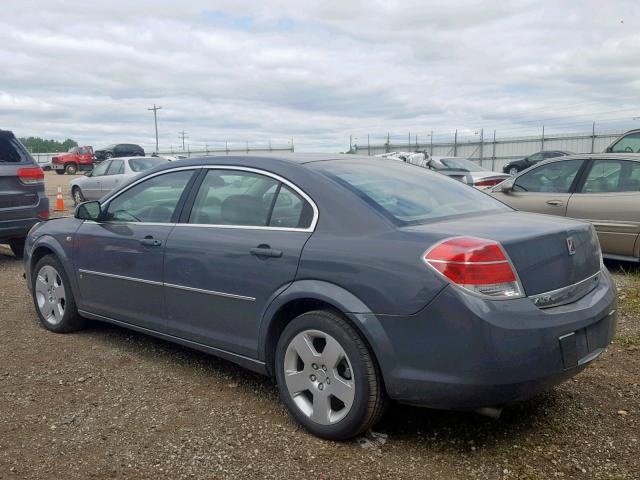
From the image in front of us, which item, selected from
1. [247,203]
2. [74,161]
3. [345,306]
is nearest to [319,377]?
[345,306]

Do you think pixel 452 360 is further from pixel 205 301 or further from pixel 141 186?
pixel 141 186

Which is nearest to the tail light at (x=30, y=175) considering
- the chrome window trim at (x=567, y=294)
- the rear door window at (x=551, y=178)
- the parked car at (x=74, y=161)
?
the rear door window at (x=551, y=178)

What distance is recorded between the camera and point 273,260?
135 inches

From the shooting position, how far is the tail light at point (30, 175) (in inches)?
320

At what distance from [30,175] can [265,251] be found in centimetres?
600

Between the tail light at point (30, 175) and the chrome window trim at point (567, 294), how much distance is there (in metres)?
7.24

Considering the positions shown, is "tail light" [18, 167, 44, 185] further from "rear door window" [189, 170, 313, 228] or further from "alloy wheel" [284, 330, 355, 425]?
"alloy wheel" [284, 330, 355, 425]

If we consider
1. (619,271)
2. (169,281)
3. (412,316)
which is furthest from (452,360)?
(619,271)

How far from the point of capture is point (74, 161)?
40.6 metres

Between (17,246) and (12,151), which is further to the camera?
(17,246)

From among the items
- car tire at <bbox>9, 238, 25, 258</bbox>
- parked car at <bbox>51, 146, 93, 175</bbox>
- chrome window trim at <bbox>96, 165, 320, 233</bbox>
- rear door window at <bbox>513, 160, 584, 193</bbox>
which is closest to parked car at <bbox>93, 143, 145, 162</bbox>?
parked car at <bbox>51, 146, 93, 175</bbox>

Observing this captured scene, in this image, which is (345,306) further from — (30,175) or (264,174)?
(30,175)

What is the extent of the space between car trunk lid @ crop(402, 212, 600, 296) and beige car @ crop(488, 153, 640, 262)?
12.9 feet

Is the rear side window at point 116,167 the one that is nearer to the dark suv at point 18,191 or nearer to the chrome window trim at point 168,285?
the dark suv at point 18,191
